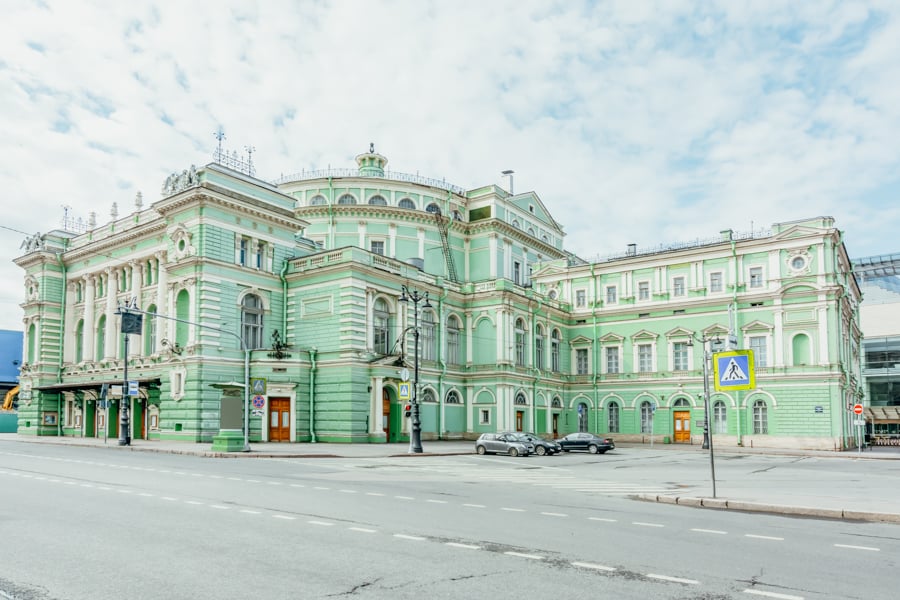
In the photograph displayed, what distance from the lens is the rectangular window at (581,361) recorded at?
201 ft

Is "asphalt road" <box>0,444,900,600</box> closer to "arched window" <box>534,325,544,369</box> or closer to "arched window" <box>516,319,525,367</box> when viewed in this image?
"arched window" <box>516,319,525,367</box>

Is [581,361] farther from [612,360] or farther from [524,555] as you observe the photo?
[524,555]

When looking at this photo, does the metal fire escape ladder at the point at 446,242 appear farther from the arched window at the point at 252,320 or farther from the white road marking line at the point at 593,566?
the white road marking line at the point at 593,566

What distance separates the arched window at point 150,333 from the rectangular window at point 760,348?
39730 mm

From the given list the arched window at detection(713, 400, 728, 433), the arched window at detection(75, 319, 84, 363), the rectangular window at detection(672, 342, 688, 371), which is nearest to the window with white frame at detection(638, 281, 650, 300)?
the rectangular window at detection(672, 342, 688, 371)

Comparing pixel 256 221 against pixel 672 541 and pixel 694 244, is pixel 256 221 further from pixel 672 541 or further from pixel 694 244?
pixel 672 541

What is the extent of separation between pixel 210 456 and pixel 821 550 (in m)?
25.4

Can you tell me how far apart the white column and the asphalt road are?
3494 cm

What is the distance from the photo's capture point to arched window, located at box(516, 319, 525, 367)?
54.8 meters

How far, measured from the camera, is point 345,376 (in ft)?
140

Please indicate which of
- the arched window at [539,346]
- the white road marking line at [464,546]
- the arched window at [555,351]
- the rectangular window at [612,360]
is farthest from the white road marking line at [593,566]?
the rectangular window at [612,360]

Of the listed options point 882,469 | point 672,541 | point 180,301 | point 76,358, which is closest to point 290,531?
point 672,541

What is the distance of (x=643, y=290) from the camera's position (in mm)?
58312

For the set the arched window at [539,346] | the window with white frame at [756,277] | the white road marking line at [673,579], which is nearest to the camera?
the white road marking line at [673,579]
